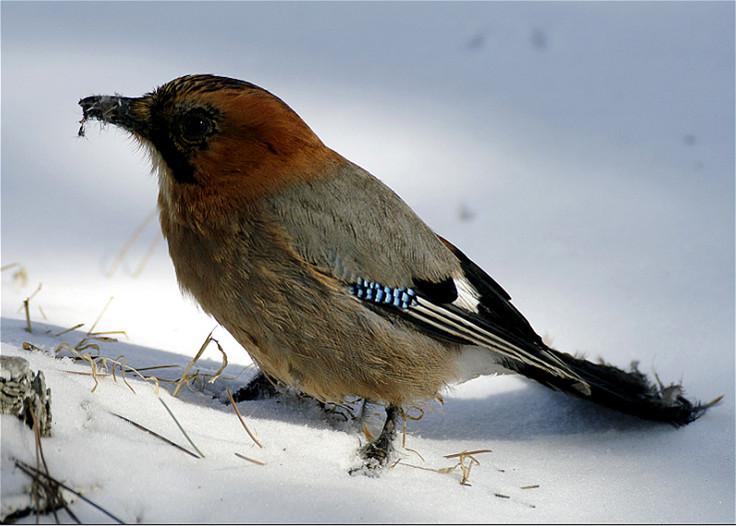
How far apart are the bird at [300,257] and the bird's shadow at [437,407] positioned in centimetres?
31

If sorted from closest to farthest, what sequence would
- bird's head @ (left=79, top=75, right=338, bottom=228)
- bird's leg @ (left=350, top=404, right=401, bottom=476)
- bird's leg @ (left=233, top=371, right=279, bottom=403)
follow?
bird's leg @ (left=350, top=404, right=401, bottom=476) → bird's head @ (left=79, top=75, right=338, bottom=228) → bird's leg @ (left=233, top=371, right=279, bottom=403)

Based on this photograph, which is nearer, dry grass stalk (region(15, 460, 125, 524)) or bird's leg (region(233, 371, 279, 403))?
dry grass stalk (region(15, 460, 125, 524))

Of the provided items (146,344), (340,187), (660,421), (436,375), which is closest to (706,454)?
(660,421)

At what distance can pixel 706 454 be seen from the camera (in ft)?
11.2

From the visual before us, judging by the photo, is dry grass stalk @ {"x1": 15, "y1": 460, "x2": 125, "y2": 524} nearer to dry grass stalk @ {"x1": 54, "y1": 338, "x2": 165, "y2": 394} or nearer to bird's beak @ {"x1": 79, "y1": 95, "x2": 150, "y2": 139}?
dry grass stalk @ {"x1": 54, "y1": 338, "x2": 165, "y2": 394}

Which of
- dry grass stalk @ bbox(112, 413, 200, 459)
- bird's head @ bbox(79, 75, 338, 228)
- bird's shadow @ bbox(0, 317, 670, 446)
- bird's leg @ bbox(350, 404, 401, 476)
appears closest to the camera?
dry grass stalk @ bbox(112, 413, 200, 459)

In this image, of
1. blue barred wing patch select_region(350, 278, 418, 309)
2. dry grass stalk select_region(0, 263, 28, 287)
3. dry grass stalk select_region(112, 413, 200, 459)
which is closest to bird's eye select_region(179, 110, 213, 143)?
blue barred wing patch select_region(350, 278, 418, 309)

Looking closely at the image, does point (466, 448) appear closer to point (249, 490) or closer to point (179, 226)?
point (249, 490)

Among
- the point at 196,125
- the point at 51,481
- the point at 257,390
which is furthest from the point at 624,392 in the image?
the point at 51,481

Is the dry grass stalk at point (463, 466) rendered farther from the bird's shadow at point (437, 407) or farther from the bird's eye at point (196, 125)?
Result: the bird's eye at point (196, 125)

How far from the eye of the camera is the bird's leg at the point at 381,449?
111 inches

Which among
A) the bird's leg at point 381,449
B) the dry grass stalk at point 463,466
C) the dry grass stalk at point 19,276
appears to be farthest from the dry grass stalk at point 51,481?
the dry grass stalk at point 19,276

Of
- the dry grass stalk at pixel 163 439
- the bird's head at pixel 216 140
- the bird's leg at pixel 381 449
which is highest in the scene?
the bird's head at pixel 216 140

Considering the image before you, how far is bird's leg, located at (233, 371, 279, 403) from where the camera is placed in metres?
3.53
